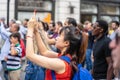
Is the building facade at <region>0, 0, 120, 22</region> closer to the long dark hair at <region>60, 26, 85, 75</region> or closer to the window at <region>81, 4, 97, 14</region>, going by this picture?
the window at <region>81, 4, 97, 14</region>

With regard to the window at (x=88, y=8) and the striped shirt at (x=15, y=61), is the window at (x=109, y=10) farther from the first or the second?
the striped shirt at (x=15, y=61)

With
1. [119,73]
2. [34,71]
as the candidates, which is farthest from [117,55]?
[34,71]

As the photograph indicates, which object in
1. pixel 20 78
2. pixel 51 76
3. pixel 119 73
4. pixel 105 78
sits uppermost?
pixel 119 73

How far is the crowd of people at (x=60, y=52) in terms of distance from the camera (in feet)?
11.6

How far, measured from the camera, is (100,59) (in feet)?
20.4

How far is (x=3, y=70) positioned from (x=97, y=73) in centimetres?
365

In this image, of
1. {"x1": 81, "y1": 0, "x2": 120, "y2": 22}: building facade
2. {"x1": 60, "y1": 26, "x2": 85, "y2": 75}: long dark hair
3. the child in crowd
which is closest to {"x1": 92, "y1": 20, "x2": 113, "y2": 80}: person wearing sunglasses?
{"x1": 60, "y1": 26, "x2": 85, "y2": 75}: long dark hair

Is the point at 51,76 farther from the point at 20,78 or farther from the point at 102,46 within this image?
the point at 20,78

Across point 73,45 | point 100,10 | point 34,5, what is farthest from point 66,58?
point 100,10

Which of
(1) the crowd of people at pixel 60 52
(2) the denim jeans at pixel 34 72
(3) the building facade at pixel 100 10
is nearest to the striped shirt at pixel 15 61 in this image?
(1) the crowd of people at pixel 60 52

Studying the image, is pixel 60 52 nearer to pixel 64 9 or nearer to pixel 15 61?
pixel 15 61

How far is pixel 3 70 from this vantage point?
9344 mm

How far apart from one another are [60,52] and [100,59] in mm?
2189

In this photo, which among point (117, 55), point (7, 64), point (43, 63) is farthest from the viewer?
point (7, 64)
